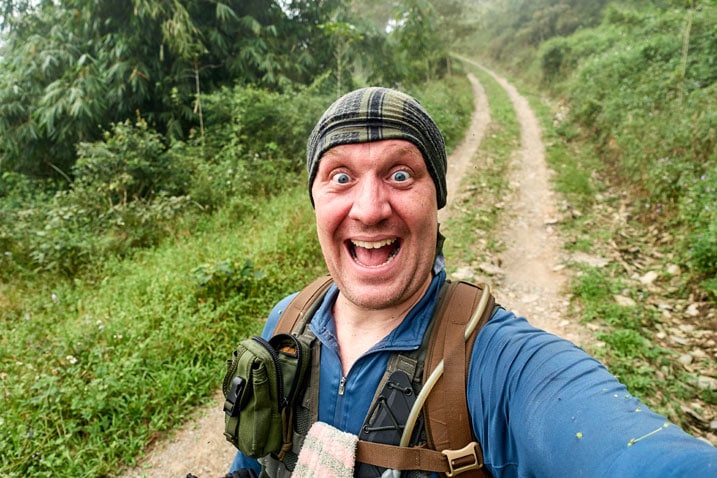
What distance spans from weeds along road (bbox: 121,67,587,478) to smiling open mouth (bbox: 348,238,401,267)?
231 cm

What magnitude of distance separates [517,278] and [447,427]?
13.6 feet

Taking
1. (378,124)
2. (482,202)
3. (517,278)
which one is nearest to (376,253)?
(378,124)

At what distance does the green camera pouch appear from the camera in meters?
1.24

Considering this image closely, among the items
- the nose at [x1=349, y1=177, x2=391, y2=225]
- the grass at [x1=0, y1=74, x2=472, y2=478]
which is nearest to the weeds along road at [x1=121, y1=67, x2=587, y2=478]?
the grass at [x1=0, y1=74, x2=472, y2=478]

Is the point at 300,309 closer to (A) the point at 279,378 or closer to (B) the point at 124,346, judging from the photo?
(A) the point at 279,378

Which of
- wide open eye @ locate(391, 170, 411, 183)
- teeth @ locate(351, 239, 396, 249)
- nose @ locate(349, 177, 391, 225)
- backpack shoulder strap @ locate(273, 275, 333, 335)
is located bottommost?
backpack shoulder strap @ locate(273, 275, 333, 335)

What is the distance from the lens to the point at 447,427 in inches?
43.1

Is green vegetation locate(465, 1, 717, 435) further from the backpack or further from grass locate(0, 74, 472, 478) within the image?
grass locate(0, 74, 472, 478)

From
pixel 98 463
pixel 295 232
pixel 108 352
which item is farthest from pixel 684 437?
pixel 295 232

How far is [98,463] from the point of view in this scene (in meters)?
2.61

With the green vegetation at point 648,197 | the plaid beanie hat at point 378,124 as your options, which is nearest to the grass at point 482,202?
the green vegetation at point 648,197

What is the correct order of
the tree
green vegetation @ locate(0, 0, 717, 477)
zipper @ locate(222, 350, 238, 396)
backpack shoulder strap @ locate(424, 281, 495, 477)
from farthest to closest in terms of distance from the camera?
the tree < green vegetation @ locate(0, 0, 717, 477) < zipper @ locate(222, 350, 238, 396) < backpack shoulder strap @ locate(424, 281, 495, 477)

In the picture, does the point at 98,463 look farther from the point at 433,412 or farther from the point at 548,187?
the point at 548,187

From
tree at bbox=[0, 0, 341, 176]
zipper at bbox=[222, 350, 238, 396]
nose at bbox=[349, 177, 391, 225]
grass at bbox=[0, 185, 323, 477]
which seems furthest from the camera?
tree at bbox=[0, 0, 341, 176]
